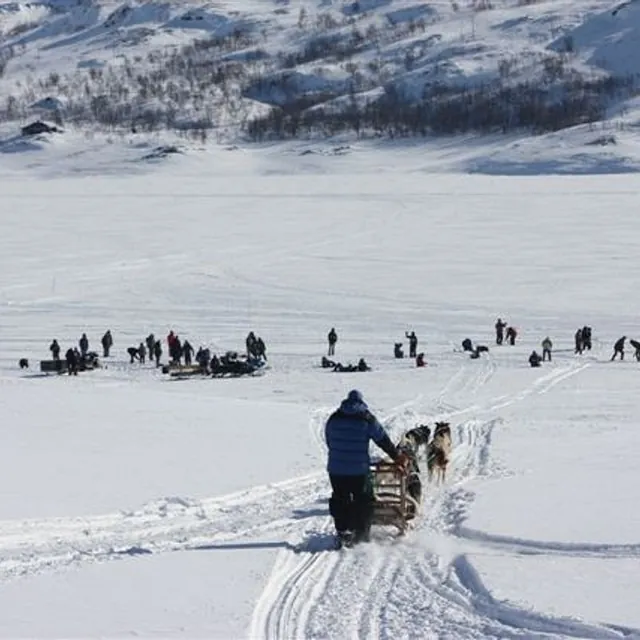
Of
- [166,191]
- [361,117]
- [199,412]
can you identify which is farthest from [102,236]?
[361,117]

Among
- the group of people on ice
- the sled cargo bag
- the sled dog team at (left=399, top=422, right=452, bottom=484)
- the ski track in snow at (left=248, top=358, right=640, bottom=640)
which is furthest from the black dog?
the sled cargo bag

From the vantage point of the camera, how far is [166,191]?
8175 cm

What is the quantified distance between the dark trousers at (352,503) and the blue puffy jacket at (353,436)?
0.18 feet

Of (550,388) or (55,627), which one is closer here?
(55,627)

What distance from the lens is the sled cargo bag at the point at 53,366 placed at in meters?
26.0

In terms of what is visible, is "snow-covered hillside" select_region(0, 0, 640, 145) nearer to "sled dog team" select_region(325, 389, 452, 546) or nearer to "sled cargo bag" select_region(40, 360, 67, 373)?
"sled cargo bag" select_region(40, 360, 67, 373)

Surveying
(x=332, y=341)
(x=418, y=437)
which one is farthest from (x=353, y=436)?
(x=332, y=341)

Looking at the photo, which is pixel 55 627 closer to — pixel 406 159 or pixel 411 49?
pixel 406 159

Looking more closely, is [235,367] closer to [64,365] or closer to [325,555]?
[64,365]

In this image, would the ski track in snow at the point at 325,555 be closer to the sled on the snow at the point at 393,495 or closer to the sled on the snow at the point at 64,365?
the sled on the snow at the point at 393,495

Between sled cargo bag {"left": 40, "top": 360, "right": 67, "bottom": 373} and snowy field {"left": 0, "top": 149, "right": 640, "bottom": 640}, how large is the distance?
47cm

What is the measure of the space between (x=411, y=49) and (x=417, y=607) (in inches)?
7219

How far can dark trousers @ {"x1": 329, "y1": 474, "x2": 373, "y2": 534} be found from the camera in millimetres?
8188

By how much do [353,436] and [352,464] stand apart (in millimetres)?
200
